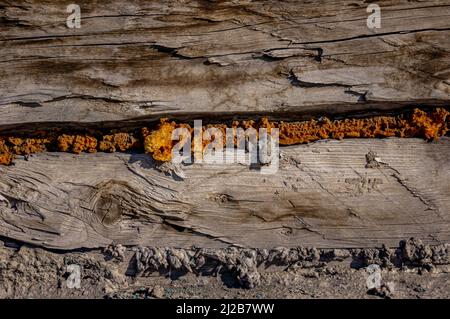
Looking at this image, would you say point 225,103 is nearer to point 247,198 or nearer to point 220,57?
point 220,57

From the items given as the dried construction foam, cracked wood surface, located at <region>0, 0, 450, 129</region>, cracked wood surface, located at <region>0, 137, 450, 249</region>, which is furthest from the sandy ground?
cracked wood surface, located at <region>0, 0, 450, 129</region>

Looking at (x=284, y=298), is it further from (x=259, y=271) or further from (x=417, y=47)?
(x=417, y=47)

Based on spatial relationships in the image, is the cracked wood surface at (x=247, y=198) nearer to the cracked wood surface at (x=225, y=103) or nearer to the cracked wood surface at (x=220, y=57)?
the cracked wood surface at (x=225, y=103)

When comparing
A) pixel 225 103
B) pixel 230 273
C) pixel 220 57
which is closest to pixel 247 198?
pixel 230 273

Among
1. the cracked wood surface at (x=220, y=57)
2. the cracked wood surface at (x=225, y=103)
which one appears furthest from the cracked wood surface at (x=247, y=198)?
the cracked wood surface at (x=220, y=57)

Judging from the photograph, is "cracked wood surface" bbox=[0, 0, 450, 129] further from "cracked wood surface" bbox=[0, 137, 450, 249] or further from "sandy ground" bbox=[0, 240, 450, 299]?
"sandy ground" bbox=[0, 240, 450, 299]
